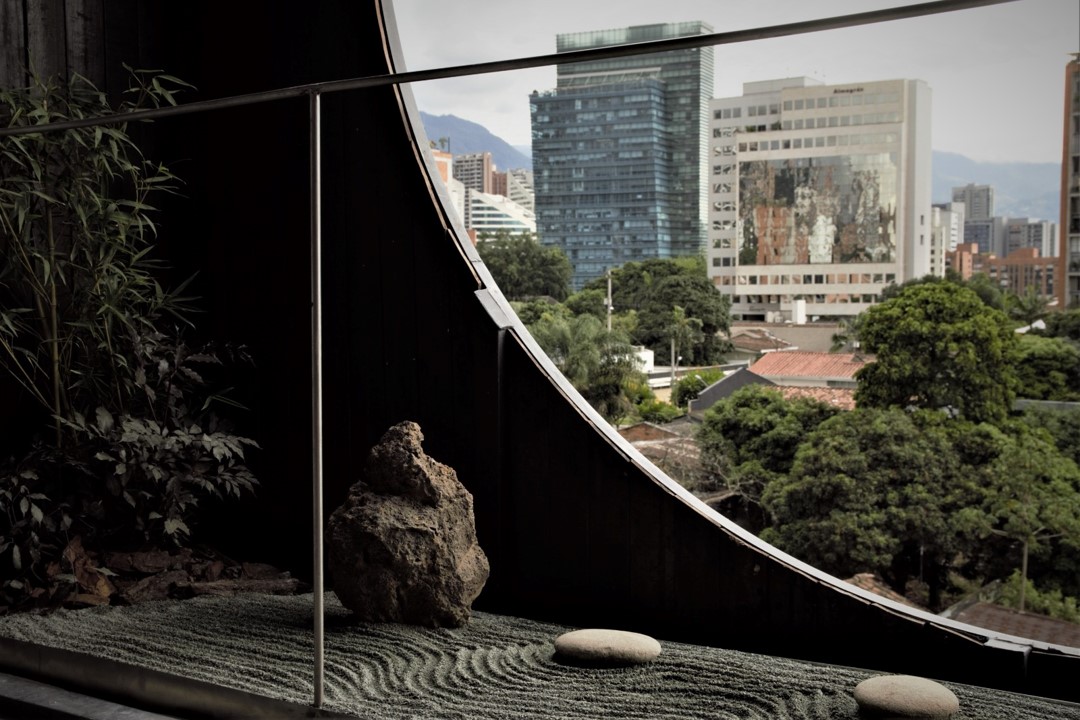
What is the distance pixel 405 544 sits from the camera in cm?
232

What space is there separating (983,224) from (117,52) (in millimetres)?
41403

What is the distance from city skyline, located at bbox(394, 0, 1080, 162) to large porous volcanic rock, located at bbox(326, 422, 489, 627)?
97.2ft

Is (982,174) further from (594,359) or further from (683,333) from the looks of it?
(594,359)

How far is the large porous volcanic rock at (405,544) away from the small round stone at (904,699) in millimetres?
919

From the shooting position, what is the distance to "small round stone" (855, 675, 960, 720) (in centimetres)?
177

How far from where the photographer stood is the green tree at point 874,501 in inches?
598

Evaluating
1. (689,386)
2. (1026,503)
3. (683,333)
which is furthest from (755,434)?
(683,333)

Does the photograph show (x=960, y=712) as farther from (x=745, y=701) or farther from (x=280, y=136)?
(x=280, y=136)

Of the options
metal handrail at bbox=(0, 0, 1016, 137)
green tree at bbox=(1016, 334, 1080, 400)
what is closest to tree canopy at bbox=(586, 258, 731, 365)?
green tree at bbox=(1016, 334, 1080, 400)

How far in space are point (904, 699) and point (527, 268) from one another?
94.2ft

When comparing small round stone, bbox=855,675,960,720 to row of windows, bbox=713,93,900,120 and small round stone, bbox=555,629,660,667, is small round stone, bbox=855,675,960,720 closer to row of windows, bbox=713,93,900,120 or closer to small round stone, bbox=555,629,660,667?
small round stone, bbox=555,629,660,667

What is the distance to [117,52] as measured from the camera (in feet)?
9.51

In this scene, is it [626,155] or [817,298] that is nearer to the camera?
[817,298]

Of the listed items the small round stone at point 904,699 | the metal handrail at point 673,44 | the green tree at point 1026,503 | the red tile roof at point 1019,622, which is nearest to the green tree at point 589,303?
the green tree at point 1026,503
